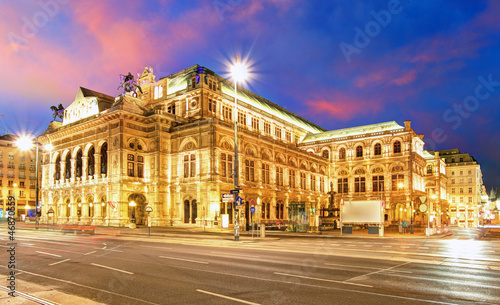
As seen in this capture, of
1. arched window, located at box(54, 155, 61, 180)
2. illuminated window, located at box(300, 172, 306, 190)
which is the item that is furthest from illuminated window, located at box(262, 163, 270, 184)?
arched window, located at box(54, 155, 61, 180)

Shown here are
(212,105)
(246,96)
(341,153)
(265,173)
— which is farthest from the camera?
(341,153)

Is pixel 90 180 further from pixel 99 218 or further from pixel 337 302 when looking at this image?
pixel 337 302

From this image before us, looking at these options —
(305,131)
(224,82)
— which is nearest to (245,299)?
(224,82)

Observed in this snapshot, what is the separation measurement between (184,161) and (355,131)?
4772 cm

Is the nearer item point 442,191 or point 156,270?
point 156,270

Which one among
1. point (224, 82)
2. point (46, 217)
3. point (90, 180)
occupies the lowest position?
point (46, 217)

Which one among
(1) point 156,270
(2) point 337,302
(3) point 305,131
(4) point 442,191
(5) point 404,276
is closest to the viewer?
(2) point 337,302

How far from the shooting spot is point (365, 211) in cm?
3725

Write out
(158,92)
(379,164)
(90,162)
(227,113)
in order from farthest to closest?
(379,164) < (158,92) < (227,113) < (90,162)

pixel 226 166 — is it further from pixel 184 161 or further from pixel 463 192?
pixel 463 192

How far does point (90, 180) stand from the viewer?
185 ft

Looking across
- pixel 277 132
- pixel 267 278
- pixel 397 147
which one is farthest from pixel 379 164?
pixel 267 278

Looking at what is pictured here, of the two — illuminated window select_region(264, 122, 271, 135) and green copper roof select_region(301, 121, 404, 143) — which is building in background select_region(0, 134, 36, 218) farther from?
green copper roof select_region(301, 121, 404, 143)

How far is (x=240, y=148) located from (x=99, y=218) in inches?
872
